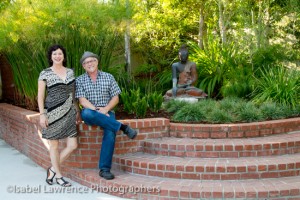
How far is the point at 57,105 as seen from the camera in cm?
453

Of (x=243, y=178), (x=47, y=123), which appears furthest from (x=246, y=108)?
(x=47, y=123)

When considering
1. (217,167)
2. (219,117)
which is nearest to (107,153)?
(217,167)

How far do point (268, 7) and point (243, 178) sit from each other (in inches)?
291

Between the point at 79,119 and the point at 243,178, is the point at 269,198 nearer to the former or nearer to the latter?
the point at 243,178

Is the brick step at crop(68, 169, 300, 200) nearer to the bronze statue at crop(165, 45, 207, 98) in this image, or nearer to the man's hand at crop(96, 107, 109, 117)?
the man's hand at crop(96, 107, 109, 117)

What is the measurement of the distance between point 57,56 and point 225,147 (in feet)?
7.07

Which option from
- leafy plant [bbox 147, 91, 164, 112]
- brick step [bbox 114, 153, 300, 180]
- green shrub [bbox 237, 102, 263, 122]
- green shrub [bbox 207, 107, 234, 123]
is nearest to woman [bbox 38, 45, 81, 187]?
brick step [bbox 114, 153, 300, 180]

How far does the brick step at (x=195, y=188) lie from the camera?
403cm

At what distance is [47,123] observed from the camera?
453cm

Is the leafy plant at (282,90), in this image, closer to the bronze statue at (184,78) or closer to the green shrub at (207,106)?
the green shrub at (207,106)

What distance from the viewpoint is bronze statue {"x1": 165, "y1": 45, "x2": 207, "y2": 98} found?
6891 mm

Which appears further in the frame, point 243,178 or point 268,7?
point 268,7

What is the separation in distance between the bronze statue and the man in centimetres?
233

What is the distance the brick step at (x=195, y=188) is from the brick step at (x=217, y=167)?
0.06 metres
